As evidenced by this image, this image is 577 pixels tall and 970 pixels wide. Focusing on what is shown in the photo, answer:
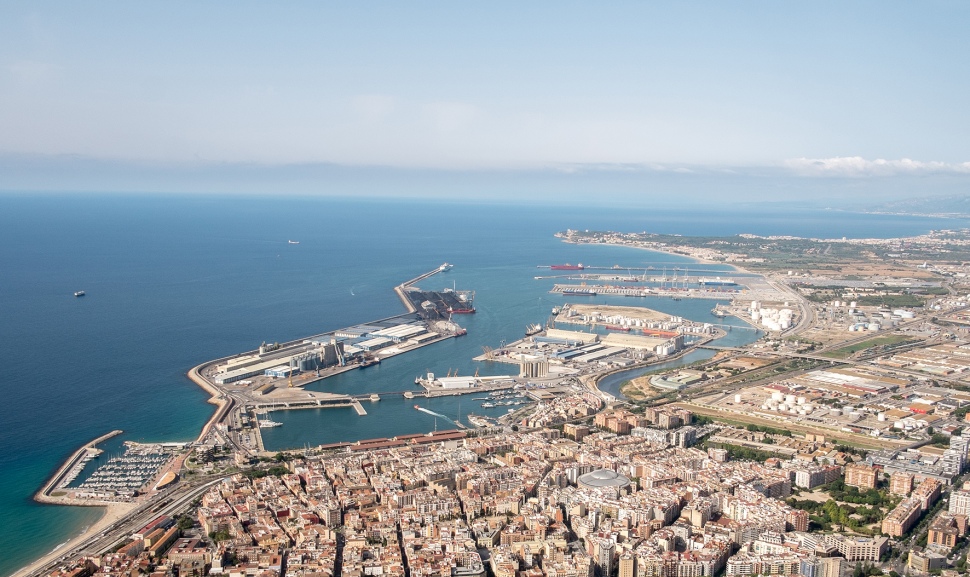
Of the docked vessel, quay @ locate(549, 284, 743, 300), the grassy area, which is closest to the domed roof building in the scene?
the grassy area

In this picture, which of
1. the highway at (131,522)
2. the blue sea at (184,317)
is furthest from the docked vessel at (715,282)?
the highway at (131,522)

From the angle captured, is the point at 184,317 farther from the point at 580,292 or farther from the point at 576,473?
the point at 576,473

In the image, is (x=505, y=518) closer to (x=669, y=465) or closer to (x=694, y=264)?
(x=669, y=465)

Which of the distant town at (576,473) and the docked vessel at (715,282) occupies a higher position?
the docked vessel at (715,282)

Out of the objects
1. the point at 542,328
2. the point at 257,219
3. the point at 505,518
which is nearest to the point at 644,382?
the point at 542,328

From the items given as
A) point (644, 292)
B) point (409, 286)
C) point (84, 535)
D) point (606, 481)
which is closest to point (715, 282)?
point (644, 292)

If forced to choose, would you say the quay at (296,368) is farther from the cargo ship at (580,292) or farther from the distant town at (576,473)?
the cargo ship at (580,292)

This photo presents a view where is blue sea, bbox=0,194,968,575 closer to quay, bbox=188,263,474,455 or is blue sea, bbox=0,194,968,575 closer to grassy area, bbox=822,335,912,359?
quay, bbox=188,263,474,455
